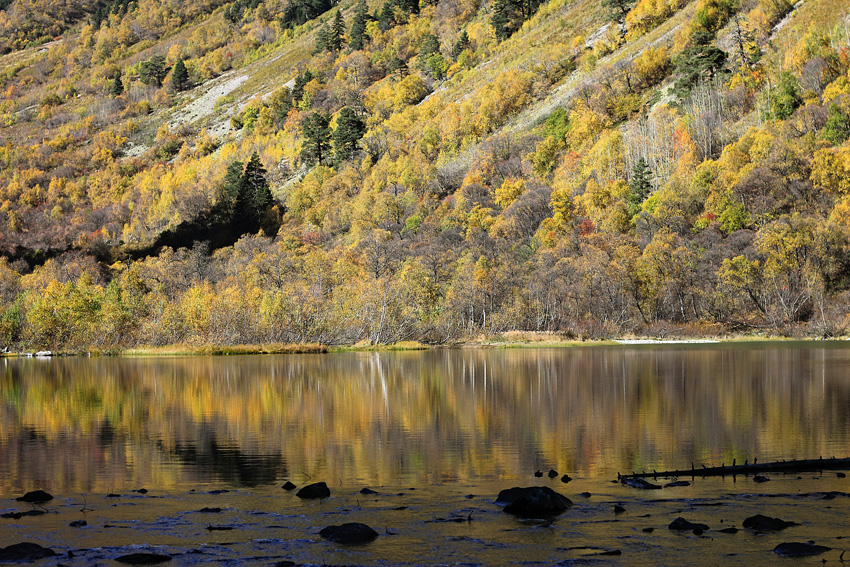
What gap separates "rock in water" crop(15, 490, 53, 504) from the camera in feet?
52.6

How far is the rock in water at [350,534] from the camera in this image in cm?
1294

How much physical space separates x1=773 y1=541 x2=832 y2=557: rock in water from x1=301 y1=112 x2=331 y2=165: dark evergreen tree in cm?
18236

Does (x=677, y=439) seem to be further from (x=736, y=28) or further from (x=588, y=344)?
(x=736, y=28)

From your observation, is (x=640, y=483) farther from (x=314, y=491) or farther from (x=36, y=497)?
(x=36, y=497)

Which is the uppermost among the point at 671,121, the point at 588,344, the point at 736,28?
the point at 736,28

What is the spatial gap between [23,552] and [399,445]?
11250mm

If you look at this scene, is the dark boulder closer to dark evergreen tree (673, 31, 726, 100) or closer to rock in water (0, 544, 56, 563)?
rock in water (0, 544, 56, 563)

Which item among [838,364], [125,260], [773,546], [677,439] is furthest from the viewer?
[125,260]

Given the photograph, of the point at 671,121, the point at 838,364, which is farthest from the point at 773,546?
the point at 671,121

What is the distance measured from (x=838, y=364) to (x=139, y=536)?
41.8 meters

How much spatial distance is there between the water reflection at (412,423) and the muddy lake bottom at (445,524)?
1666mm

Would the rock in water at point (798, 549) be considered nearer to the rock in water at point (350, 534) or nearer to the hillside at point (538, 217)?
the rock in water at point (350, 534)

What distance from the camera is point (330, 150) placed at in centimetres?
19325

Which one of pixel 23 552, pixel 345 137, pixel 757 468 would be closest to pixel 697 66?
pixel 345 137
